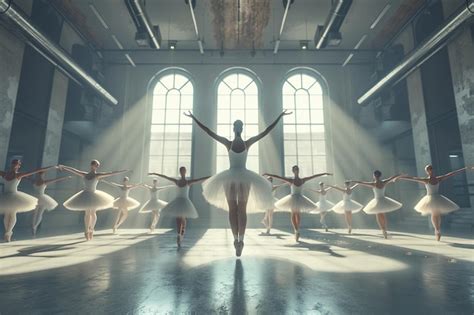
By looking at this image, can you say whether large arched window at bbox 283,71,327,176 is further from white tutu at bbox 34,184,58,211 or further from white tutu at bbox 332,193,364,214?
white tutu at bbox 34,184,58,211

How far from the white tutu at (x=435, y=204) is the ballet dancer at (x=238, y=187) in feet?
12.5

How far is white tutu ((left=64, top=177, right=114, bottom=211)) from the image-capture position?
4953mm

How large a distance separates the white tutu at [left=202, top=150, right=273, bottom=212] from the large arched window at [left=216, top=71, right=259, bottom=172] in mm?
7634

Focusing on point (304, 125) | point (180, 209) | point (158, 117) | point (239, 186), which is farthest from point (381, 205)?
point (158, 117)

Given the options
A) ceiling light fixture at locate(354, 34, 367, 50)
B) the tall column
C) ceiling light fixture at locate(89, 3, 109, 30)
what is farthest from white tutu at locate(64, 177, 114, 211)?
ceiling light fixture at locate(354, 34, 367, 50)

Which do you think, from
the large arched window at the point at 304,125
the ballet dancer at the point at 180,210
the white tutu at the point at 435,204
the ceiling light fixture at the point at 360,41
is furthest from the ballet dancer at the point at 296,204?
the ceiling light fixture at the point at 360,41

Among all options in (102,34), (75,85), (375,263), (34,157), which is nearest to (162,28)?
(102,34)

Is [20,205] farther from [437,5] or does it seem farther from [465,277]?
[437,5]

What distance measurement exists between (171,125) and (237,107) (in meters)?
3.26

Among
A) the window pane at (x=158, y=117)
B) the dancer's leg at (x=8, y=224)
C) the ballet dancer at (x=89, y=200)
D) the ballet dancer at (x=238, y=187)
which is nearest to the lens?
the ballet dancer at (x=238, y=187)

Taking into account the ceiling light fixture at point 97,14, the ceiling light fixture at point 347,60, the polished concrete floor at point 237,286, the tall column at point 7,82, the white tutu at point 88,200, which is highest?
the ceiling light fixture at point 97,14

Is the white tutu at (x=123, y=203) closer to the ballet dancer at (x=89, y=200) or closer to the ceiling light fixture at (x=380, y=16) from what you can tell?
the ballet dancer at (x=89, y=200)

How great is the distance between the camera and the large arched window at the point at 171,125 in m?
11.4

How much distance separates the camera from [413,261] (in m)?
2.92
